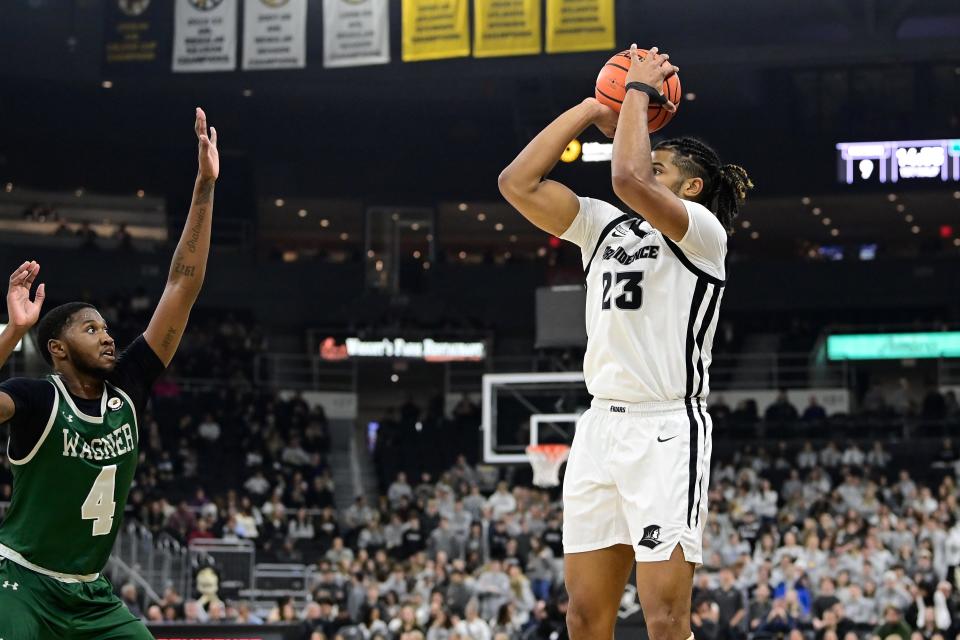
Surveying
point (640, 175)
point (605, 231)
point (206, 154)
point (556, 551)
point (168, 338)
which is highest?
point (206, 154)

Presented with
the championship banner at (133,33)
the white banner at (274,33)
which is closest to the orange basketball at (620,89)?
the white banner at (274,33)

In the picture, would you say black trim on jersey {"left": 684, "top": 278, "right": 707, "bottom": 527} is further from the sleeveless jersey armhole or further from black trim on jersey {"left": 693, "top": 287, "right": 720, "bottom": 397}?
the sleeveless jersey armhole

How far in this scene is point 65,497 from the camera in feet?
18.0

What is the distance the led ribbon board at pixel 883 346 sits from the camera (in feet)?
109

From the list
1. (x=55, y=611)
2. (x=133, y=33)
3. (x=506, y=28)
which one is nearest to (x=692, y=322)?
(x=55, y=611)

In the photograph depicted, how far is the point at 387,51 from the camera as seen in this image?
22.9 metres

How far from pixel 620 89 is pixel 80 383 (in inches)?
101

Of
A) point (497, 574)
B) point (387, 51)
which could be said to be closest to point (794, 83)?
point (387, 51)

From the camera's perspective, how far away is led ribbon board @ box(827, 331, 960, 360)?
33.2m

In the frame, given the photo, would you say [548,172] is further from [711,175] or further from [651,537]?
[651,537]

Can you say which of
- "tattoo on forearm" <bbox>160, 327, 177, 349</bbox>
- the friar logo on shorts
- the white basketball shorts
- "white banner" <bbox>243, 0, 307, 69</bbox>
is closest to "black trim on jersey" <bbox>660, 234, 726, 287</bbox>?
the white basketball shorts

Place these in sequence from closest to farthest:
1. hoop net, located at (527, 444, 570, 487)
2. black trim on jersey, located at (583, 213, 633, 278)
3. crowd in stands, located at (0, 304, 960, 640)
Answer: black trim on jersey, located at (583, 213, 633, 278), crowd in stands, located at (0, 304, 960, 640), hoop net, located at (527, 444, 570, 487)

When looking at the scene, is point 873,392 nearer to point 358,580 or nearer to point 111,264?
point 358,580

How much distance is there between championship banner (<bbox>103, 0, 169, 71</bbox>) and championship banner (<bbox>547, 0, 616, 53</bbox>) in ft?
23.0
